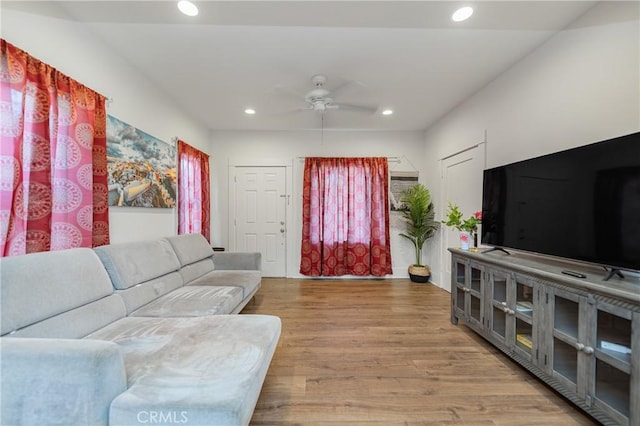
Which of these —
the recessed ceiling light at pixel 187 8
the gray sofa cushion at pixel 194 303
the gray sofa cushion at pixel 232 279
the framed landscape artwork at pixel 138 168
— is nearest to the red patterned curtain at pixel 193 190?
the framed landscape artwork at pixel 138 168

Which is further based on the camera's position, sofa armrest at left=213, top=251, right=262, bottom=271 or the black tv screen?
sofa armrest at left=213, top=251, right=262, bottom=271

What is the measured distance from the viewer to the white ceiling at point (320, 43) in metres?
1.83

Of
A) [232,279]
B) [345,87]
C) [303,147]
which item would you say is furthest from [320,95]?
[232,279]

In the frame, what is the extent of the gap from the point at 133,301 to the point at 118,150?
1385 millimetres

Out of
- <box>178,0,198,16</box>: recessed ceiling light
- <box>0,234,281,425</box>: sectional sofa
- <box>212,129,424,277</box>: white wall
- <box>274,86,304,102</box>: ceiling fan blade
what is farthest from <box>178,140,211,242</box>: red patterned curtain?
<box>178,0,198,16</box>: recessed ceiling light

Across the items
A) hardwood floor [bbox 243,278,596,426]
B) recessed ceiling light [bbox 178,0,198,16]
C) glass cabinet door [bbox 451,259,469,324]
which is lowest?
hardwood floor [bbox 243,278,596,426]

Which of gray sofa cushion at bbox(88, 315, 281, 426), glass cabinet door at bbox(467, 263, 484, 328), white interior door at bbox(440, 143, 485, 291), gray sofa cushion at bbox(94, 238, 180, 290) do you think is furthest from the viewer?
white interior door at bbox(440, 143, 485, 291)

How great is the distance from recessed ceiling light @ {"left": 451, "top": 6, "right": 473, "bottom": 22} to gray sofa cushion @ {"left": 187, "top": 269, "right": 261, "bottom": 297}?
2.95 m

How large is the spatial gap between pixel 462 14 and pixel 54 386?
10.1ft

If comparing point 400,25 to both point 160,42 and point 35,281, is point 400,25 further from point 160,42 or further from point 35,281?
point 35,281

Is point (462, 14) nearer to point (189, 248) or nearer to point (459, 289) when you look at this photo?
point (459, 289)

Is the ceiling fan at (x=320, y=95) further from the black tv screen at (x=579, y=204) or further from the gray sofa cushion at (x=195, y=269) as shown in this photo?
the gray sofa cushion at (x=195, y=269)

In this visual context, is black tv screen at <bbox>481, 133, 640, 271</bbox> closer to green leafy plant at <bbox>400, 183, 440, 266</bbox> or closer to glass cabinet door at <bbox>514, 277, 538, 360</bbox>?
glass cabinet door at <bbox>514, 277, 538, 360</bbox>

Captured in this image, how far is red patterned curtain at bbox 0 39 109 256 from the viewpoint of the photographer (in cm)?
146
